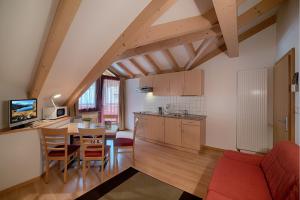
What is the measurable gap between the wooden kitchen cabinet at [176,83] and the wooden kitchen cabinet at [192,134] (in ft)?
3.03

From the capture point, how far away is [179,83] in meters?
4.27

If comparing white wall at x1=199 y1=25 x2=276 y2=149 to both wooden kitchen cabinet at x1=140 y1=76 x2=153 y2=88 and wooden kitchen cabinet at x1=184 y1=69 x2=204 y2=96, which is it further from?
wooden kitchen cabinet at x1=140 y1=76 x2=153 y2=88

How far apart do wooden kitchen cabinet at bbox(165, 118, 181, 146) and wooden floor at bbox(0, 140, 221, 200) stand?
0.88 ft

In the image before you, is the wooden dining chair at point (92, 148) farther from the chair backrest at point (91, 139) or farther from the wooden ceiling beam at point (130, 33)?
the wooden ceiling beam at point (130, 33)

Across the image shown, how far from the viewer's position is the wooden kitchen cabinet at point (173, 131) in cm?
395

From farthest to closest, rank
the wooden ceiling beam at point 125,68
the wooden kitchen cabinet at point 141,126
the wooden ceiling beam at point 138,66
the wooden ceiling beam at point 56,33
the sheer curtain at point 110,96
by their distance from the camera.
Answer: the sheer curtain at point 110,96, the wooden ceiling beam at point 125,68, the wooden ceiling beam at point 138,66, the wooden kitchen cabinet at point 141,126, the wooden ceiling beam at point 56,33

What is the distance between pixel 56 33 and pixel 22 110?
5.49ft

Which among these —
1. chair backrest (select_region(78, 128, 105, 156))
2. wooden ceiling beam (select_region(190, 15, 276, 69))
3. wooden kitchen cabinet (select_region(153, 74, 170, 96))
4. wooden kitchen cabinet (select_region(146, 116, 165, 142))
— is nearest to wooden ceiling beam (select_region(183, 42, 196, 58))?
wooden ceiling beam (select_region(190, 15, 276, 69))

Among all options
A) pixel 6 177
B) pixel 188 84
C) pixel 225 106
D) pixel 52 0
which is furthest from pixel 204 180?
pixel 52 0

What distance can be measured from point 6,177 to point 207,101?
14.3 ft

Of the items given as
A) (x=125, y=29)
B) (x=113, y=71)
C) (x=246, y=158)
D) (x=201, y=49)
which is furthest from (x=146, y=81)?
(x=246, y=158)

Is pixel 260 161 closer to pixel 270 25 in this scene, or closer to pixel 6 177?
pixel 270 25

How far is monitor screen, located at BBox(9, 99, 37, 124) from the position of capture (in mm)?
2383

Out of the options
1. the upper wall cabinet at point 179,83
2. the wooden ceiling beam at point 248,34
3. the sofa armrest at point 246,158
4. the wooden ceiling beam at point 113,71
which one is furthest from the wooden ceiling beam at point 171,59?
the sofa armrest at point 246,158
